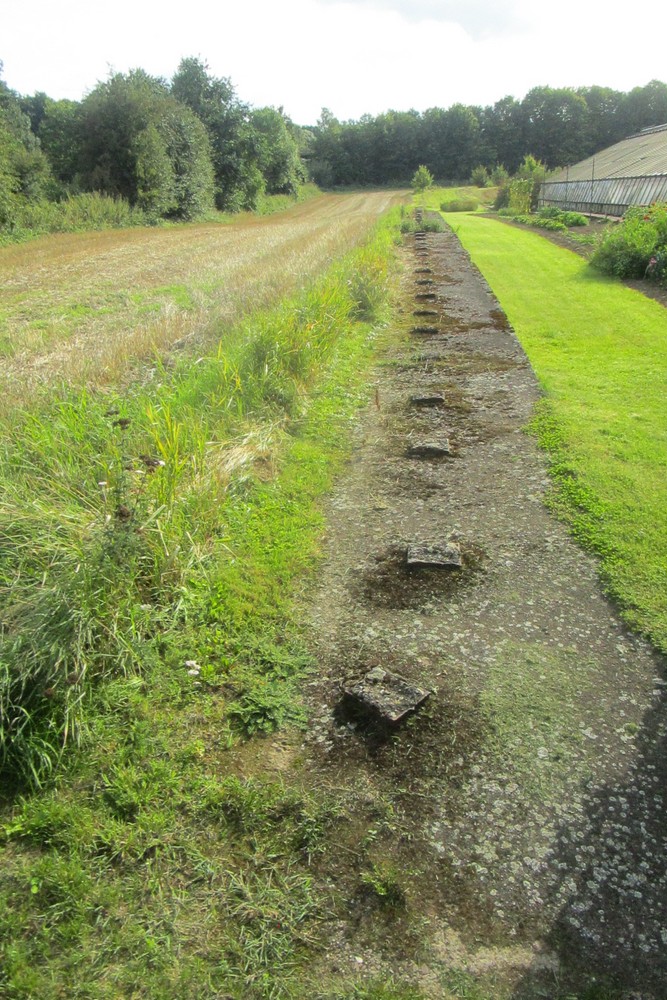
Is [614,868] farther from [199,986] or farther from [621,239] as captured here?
[621,239]

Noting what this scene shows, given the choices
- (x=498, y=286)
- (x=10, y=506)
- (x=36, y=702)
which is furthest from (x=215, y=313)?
(x=36, y=702)

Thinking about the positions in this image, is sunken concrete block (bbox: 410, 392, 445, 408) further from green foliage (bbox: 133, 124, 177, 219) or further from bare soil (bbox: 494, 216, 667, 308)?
green foliage (bbox: 133, 124, 177, 219)

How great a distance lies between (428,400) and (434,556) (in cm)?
366

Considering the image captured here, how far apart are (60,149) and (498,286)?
Result: 2572 centimetres

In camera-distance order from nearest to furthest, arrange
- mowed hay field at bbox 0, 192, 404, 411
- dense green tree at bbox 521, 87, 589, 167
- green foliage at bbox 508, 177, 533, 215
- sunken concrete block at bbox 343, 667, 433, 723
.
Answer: sunken concrete block at bbox 343, 667, 433, 723, mowed hay field at bbox 0, 192, 404, 411, green foliage at bbox 508, 177, 533, 215, dense green tree at bbox 521, 87, 589, 167

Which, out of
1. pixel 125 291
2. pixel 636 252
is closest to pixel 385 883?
Result: pixel 125 291

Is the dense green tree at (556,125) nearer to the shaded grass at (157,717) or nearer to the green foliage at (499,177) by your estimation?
the green foliage at (499,177)

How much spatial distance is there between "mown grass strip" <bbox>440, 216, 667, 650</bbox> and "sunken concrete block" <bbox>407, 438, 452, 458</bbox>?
95cm

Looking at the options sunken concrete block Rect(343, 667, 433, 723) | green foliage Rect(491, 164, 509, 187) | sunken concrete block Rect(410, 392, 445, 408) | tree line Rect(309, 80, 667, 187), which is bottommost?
sunken concrete block Rect(343, 667, 433, 723)

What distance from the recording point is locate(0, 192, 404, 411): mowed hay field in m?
8.31

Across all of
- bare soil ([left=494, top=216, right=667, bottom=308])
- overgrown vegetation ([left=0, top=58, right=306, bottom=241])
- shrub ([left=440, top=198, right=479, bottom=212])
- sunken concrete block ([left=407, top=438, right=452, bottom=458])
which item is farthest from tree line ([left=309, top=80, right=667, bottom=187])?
sunken concrete block ([left=407, top=438, right=452, bottom=458])

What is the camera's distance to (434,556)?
15.2ft

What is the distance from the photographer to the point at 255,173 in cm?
4128

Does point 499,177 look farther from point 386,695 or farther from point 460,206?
point 386,695
